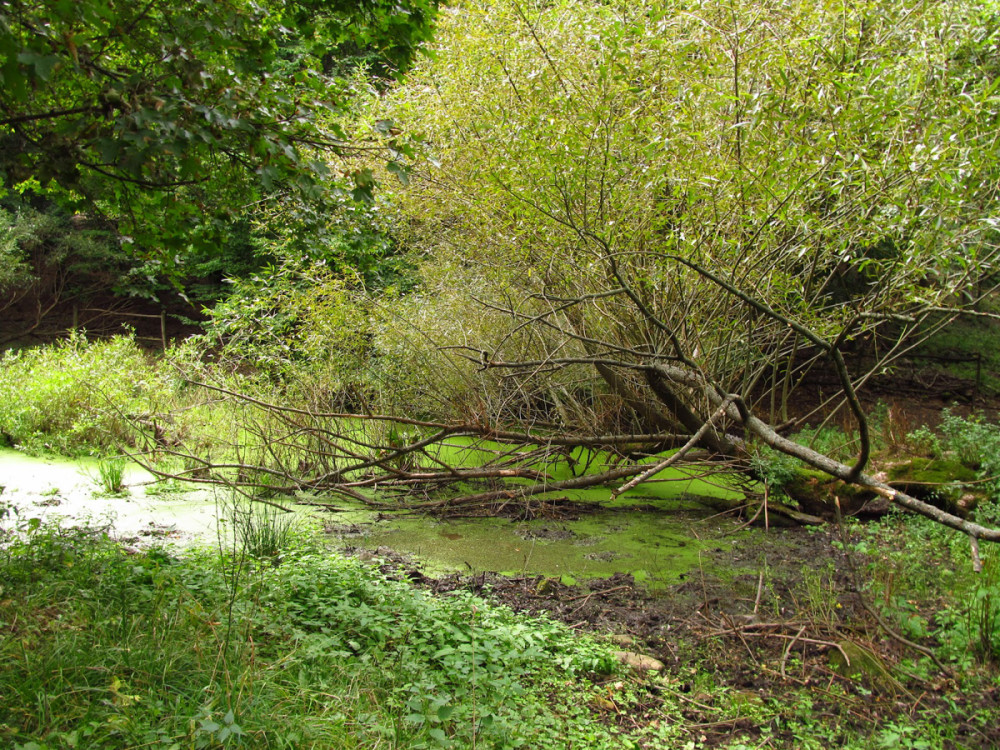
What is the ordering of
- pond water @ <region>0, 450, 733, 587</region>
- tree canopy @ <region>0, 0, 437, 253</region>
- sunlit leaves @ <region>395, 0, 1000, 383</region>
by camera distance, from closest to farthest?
1. tree canopy @ <region>0, 0, 437, 253</region>
2. sunlit leaves @ <region>395, 0, 1000, 383</region>
3. pond water @ <region>0, 450, 733, 587</region>

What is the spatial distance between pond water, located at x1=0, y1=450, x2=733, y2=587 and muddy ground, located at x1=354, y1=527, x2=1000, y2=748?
27cm

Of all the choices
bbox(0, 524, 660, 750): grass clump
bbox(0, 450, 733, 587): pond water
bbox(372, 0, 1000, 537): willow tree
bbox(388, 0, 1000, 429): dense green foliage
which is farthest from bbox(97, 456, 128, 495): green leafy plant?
bbox(388, 0, 1000, 429): dense green foliage

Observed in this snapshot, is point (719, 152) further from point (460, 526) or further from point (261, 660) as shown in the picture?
point (261, 660)

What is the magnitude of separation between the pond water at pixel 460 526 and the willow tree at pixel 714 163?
93cm

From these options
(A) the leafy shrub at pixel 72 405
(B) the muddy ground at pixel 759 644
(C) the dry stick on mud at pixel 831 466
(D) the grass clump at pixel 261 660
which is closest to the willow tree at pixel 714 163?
(C) the dry stick on mud at pixel 831 466

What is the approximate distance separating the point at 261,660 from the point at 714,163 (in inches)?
144

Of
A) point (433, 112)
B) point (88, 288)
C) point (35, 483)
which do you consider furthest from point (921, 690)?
point (88, 288)

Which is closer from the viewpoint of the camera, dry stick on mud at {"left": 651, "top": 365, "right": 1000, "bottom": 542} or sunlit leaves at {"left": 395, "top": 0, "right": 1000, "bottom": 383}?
dry stick on mud at {"left": 651, "top": 365, "right": 1000, "bottom": 542}

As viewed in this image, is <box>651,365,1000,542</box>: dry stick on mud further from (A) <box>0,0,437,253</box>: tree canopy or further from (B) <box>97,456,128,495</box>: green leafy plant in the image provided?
(B) <box>97,456,128,495</box>: green leafy plant

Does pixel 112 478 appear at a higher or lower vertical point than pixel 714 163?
lower

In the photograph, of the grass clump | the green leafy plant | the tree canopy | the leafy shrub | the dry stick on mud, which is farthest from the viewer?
the leafy shrub

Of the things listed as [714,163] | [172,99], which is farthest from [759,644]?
[172,99]

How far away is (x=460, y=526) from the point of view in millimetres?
5363

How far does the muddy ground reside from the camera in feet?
8.54
